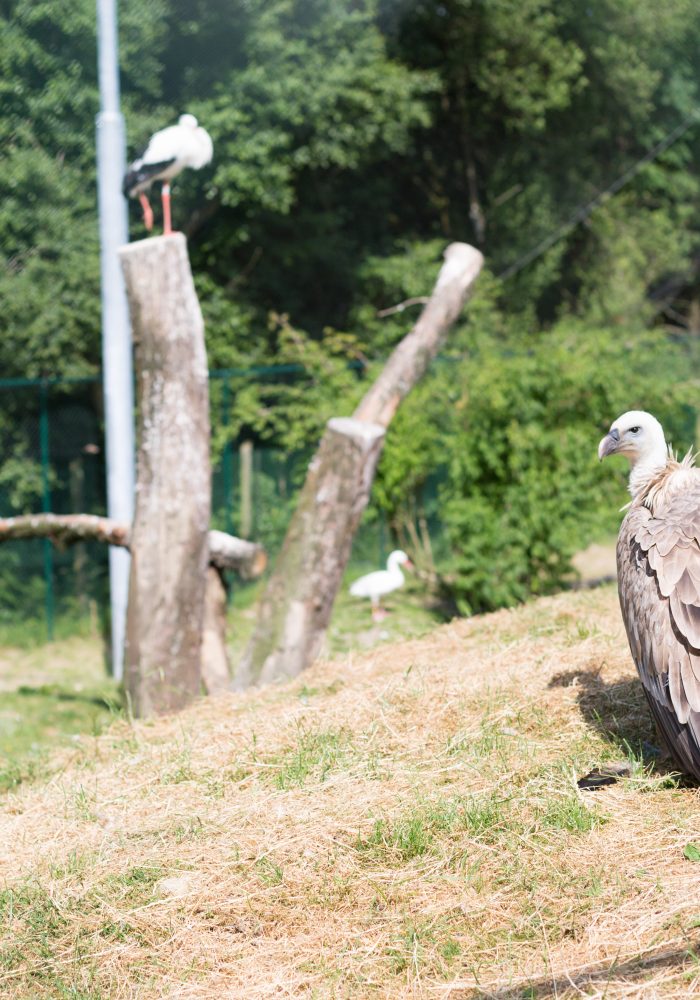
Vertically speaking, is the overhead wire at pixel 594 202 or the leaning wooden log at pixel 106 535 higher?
the overhead wire at pixel 594 202

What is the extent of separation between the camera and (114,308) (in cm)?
932

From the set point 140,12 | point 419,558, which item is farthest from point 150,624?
point 140,12

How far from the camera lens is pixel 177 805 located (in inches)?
161

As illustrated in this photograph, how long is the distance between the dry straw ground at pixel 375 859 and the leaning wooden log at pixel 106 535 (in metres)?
2.50

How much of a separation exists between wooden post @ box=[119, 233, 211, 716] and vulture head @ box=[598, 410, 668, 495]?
10.5 feet

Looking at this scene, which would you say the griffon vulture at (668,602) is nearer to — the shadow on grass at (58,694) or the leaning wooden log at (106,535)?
the leaning wooden log at (106,535)

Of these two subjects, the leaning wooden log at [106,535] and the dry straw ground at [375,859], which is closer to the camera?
the dry straw ground at [375,859]

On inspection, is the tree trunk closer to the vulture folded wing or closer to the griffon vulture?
the griffon vulture

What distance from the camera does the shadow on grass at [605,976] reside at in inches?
111

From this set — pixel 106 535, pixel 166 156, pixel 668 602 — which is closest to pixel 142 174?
pixel 166 156

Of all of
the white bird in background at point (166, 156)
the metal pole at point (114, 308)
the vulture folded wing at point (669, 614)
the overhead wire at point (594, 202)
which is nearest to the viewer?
the vulture folded wing at point (669, 614)

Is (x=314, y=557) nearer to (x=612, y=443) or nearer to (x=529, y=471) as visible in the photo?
(x=612, y=443)

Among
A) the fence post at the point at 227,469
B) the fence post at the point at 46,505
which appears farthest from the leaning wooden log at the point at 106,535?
the fence post at the point at 227,469

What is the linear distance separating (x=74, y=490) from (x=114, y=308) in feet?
9.84
